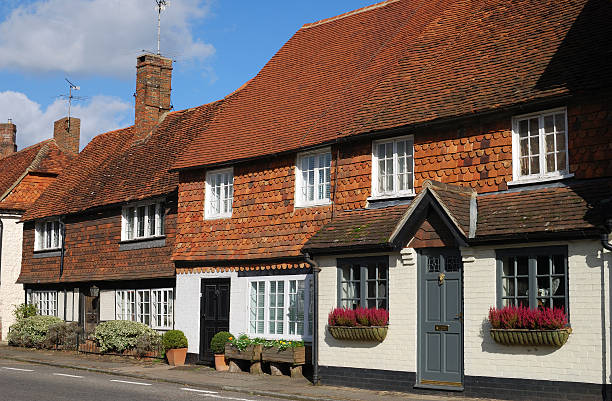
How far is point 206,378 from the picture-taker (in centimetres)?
1861

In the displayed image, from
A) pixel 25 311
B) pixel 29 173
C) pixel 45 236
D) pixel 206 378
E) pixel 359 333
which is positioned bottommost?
pixel 206 378

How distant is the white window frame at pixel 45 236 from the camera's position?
30469 millimetres

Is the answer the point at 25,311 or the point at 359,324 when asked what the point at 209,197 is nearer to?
the point at 359,324

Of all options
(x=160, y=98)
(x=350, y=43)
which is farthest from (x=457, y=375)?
(x=160, y=98)

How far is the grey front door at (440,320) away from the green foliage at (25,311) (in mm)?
19902

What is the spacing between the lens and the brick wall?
24266 mm

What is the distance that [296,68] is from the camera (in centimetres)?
2352

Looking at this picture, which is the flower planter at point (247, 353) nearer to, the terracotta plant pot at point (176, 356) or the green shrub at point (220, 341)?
the green shrub at point (220, 341)

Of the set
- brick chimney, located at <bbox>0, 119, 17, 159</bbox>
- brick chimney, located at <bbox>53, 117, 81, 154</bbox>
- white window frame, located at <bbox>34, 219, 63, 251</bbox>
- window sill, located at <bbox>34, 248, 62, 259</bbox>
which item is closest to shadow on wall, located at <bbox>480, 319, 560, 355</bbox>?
window sill, located at <bbox>34, 248, 62, 259</bbox>

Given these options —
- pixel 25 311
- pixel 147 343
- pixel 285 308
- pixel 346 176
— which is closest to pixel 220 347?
pixel 285 308

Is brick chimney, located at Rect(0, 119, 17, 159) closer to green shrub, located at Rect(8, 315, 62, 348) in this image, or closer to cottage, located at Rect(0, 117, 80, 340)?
cottage, located at Rect(0, 117, 80, 340)

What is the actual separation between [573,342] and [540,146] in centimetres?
387

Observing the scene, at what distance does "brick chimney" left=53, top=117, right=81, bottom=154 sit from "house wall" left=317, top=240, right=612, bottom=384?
79.6ft

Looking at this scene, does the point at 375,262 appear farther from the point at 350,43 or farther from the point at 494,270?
the point at 350,43
